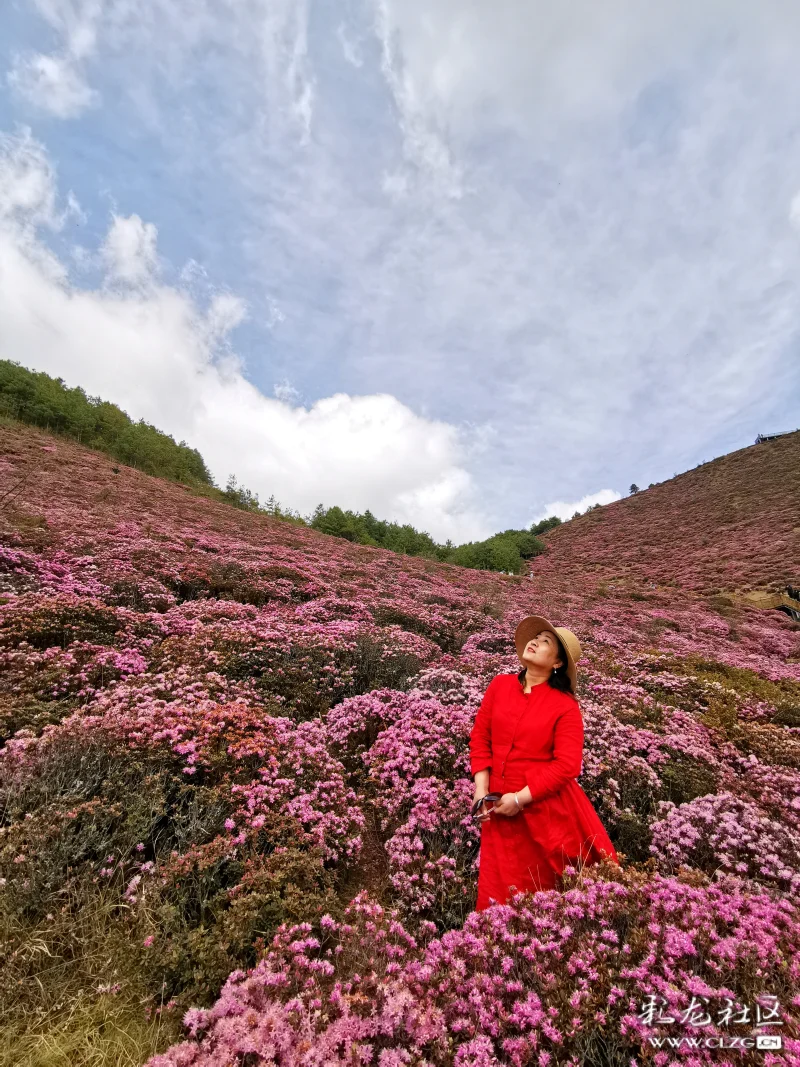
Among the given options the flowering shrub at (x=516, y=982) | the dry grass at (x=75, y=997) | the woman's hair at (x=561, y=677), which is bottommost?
the dry grass at (x=75, y=997)

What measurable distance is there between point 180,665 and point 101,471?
972 inches

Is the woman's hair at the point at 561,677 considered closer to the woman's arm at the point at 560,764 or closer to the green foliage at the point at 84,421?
the woman's arm at the point at 560,764

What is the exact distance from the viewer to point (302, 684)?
266 inches

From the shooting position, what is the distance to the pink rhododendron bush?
2.15m

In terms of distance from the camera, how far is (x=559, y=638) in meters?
3.49

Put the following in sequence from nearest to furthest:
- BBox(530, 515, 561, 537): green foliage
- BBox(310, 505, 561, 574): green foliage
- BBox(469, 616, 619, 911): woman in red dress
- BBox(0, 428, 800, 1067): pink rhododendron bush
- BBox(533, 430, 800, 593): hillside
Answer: BBox(0, 428, 800, 1067): pink rhododendron bush, BBox(469, 616, 619, 911): woman in red dress, BBox(533, 430, 800, 593): hillside, BBox(310, 505, 561, 574): green foliage, BBox(530, 515, 561, 537): green foliage

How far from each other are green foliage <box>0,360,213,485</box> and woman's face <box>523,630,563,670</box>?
4271cm

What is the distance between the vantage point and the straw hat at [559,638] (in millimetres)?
3444

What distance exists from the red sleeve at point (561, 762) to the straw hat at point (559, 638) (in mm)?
269

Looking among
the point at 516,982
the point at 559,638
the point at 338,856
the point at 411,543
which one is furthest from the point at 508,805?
the point at 411,543

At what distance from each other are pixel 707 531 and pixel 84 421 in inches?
2314

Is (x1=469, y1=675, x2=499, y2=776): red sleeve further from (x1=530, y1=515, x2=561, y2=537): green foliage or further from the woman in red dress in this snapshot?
(x1=530, y1=515, x2=561, y2=537): green foliage

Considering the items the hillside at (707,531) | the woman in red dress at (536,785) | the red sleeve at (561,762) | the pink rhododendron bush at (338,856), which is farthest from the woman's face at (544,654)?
the hillside at (707,531)

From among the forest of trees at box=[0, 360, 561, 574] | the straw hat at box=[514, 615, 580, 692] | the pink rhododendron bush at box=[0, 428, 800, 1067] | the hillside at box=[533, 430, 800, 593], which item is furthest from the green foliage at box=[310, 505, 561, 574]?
the straw hat at box=[514, 615, 580, 692]
